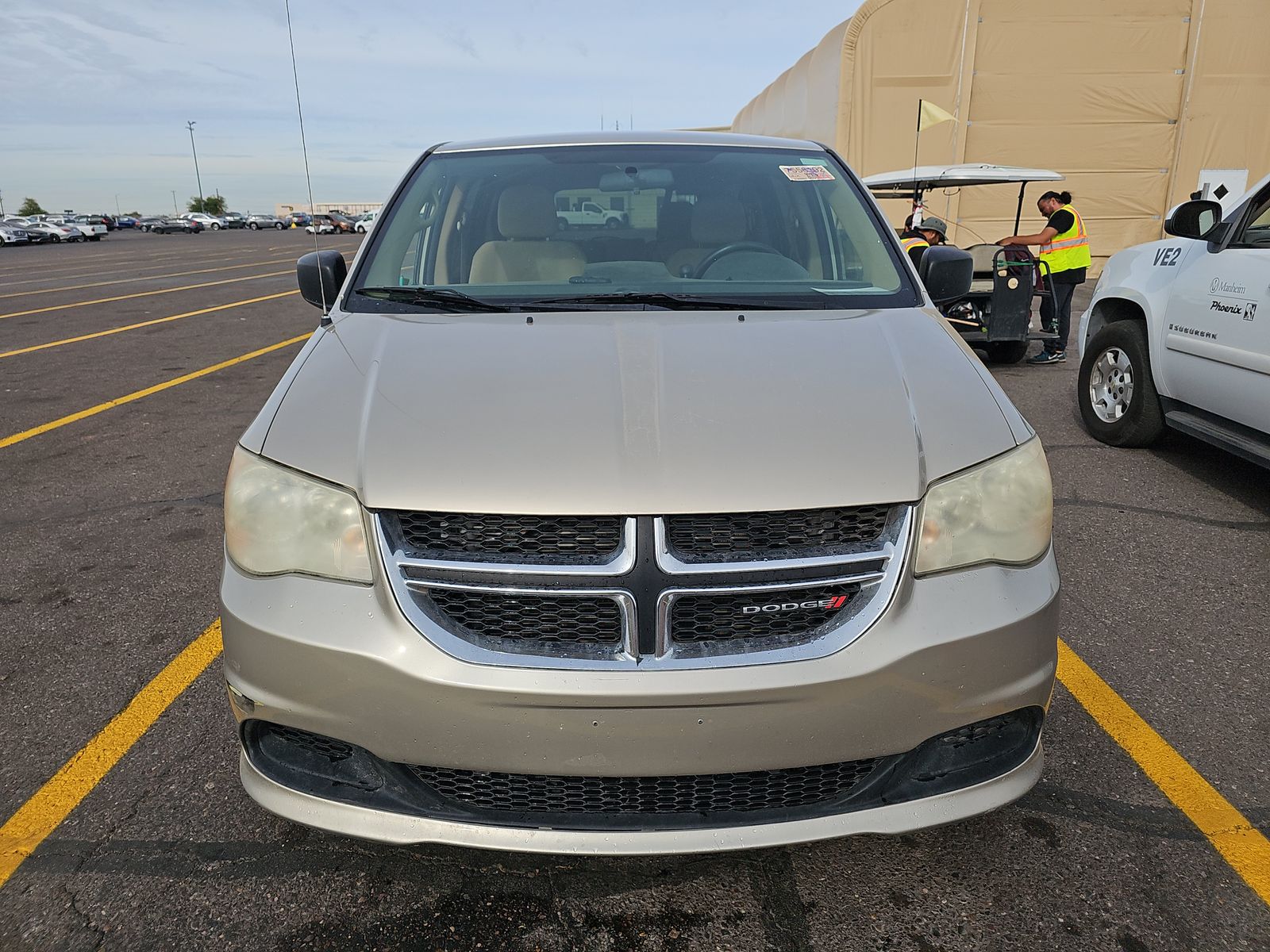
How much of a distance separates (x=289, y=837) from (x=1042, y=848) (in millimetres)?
1887

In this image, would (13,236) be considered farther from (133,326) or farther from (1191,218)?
(1191,218)

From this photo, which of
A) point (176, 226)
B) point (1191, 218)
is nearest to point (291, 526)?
point (1191, 218)

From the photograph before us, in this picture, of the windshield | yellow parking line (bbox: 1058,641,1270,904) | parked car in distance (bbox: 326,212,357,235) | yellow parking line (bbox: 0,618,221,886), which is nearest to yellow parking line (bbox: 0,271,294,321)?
yellow parking line (bbox: 0,618,221,886)

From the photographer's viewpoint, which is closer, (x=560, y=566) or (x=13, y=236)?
(x=560, y=566)

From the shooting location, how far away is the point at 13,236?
142 ft

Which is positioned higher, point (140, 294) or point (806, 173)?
point (806, 173)

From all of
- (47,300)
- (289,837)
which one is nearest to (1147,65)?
(47,300)

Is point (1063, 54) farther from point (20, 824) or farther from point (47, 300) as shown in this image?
point (20, 824)

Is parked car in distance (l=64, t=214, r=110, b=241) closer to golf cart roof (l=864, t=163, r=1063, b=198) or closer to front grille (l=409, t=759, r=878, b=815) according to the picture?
golf cart roof (l=864, t=163, r=1063, b=198)

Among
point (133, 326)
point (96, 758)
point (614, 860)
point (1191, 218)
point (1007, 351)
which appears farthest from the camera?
point (133, 326)

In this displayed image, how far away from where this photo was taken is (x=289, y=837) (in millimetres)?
2301

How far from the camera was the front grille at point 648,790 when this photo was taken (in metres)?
1.86

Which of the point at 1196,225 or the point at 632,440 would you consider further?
the point at 1196,225

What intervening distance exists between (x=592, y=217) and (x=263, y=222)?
302ft
